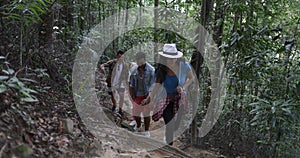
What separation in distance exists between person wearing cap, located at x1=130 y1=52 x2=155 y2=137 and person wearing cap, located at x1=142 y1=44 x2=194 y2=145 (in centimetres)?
49

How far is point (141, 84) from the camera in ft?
17.9

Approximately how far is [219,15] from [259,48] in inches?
59.6

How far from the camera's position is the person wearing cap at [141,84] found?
5.29m

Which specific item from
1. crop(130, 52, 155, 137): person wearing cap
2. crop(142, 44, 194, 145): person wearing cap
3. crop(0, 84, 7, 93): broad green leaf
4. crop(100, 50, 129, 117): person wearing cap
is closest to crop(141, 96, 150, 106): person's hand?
crop(130, 52, 155, 137): person wearing cap

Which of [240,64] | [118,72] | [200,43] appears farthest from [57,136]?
[118,72]

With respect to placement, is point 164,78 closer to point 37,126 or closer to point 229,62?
point 229,62

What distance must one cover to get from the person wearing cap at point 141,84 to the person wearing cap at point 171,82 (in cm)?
49

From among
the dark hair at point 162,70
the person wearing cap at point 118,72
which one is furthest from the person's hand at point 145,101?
the person wearing cap at point 118,72

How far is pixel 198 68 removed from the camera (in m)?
5.24

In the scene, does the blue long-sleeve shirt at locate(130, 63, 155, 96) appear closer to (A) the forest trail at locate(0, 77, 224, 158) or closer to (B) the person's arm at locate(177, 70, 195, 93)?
(B) the person's arm at locate(177, 70, 195, 93)

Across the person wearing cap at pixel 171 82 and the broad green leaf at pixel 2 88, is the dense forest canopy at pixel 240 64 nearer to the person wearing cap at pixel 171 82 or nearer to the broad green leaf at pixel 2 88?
the broad green leaf at pixel 2 88

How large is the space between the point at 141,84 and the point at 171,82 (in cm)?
88

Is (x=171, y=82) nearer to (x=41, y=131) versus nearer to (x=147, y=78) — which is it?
(x=147, y=78)

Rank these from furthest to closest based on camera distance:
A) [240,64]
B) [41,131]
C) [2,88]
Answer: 1. [240,64]
2. [41,131]
3. [2,88]
